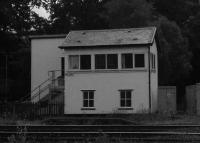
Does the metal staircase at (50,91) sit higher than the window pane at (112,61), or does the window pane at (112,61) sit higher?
the window pane at (112,61)

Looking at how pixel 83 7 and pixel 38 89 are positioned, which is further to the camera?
pixel 83 7

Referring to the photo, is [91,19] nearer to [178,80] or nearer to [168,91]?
[178,80]

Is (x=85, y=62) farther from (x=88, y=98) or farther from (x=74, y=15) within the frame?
(x=74, y=15)

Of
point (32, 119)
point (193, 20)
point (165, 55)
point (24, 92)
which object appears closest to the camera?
point (32, 119)

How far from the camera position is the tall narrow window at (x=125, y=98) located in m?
36.2

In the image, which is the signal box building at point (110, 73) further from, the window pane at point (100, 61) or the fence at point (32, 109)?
the fence at point (32, 109)

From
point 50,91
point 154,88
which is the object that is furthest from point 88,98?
point 154,88

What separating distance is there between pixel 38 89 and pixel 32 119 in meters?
11.3

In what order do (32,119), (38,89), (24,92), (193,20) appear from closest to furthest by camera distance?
(32,119) < (38,89) < (24,92) < (193,20)

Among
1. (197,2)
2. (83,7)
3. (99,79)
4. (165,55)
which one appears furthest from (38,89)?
(197,2)

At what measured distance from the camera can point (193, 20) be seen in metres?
59.2

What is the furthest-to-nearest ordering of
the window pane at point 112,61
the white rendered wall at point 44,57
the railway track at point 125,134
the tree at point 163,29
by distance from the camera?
1. the tree at point 163,29
2. the white rendered wall at point 44,57
3. the window pane at point 112,61
4. the railway track at point 125,134

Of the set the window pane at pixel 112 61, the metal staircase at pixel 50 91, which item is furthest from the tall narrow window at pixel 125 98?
the metal staircase at pixel 50 91

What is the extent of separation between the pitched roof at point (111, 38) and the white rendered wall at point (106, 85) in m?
0.51
